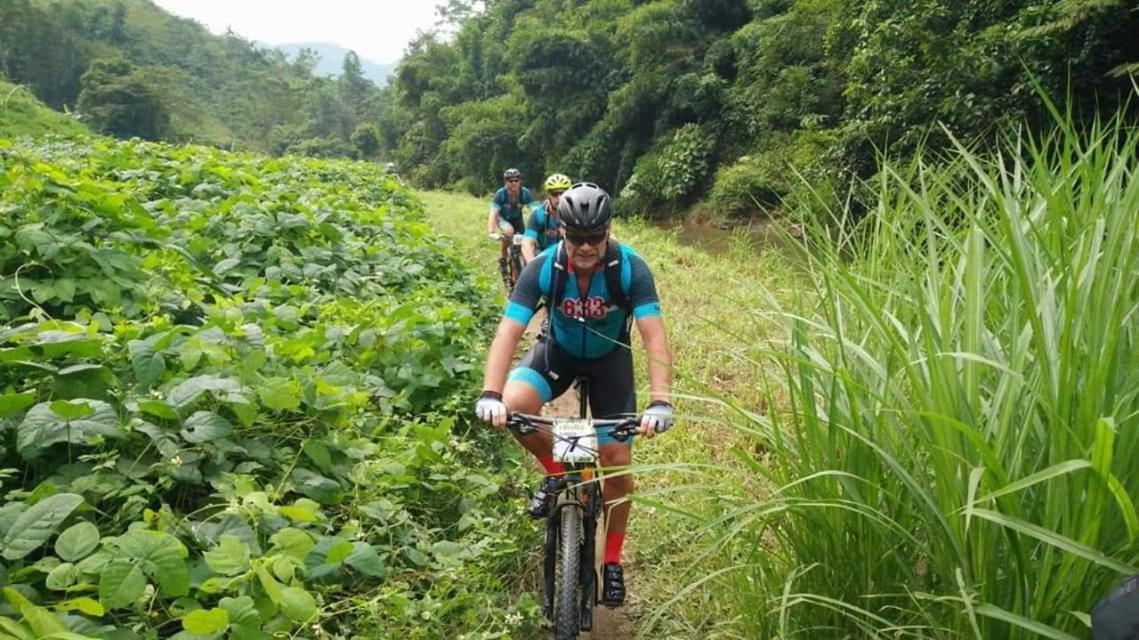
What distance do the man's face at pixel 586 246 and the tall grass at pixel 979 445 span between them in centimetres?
94

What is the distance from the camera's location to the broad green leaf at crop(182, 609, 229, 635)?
6.02 ft

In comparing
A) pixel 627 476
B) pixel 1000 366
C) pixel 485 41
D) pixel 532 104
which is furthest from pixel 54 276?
pixel 485 41

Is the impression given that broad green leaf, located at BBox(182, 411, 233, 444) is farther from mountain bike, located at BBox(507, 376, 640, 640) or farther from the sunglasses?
the sunglasses

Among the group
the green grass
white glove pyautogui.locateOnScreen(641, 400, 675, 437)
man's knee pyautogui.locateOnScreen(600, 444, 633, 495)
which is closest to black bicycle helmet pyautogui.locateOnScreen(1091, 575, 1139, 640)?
white glove pyautogui.locateOnScreen(641, 400, 675, 437)

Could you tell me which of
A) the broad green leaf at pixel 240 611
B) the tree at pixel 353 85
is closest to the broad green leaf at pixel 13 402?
the broad green leaf at pixel 240 611

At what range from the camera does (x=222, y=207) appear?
5789mm

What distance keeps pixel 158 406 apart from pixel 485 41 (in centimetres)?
4207

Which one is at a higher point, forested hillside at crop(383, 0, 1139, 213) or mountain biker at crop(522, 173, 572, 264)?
forested hillside at crop(383, 0, 1139, 213)

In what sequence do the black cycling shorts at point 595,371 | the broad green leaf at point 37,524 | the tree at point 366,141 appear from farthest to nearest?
the tree at point 366,141, the black cycling shorts at point 595,371, the broad green leaf at point 37,524

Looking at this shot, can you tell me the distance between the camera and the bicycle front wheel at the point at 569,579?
2701 millimetres

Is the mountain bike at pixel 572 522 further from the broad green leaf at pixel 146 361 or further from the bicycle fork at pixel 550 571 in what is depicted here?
the broad green leaf at pixel 146 361

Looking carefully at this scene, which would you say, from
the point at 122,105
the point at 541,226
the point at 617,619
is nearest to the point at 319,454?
the point at 617,619

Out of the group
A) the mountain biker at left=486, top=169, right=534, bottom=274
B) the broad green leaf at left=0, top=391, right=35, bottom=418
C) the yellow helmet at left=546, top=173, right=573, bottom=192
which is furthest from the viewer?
the mountain biker at left=486, top=169, right=534, bottom=274

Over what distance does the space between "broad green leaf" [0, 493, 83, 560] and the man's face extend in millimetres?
1908
